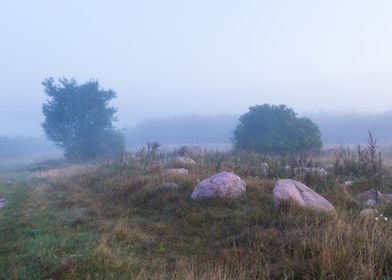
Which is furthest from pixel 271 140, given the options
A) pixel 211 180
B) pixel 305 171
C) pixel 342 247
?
pixel 342 247

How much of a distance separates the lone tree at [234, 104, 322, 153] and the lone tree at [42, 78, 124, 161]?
565 inches

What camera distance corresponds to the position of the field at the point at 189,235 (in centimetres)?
521

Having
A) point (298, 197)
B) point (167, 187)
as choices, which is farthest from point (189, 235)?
point (167, 187)

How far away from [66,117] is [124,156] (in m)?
23.1

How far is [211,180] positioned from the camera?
1054cm

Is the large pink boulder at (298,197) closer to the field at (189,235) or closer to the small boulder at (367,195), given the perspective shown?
the field at (189,235)

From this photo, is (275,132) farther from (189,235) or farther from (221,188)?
(189,235)

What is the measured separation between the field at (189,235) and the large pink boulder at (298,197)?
24 cm

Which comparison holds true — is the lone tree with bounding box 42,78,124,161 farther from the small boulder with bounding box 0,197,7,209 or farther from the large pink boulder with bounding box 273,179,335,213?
the large pink boulder with bounding box 273,179,335,213

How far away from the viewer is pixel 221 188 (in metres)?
10.1

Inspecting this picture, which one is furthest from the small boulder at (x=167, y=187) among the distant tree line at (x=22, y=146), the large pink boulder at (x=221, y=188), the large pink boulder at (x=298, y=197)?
the distant tree line at (x=22, y=146)

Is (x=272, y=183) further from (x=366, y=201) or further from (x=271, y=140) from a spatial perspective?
(x=271, y=140)

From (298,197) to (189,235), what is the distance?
89.2 inches

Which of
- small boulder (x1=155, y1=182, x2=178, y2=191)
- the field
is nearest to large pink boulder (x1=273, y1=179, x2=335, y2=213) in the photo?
the field
